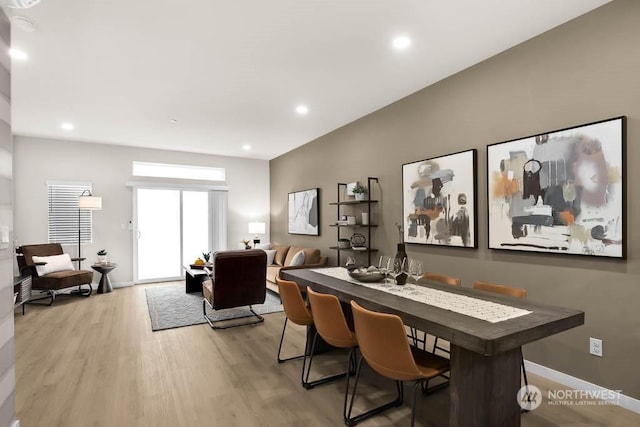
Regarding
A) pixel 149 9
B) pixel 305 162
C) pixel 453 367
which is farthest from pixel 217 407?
pixel 305 162

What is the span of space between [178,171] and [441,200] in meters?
→ 5.82

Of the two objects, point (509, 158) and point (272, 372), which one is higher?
point (509, 158)

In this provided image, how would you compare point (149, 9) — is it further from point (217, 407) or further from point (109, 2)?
point (217, 407)

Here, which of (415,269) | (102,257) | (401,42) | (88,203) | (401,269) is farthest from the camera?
(102,257)

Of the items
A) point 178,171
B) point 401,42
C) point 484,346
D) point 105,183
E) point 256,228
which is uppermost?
point 401,42

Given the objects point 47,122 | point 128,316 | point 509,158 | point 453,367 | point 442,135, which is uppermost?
point 47,122

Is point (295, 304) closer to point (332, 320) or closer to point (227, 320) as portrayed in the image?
point (332, 320)

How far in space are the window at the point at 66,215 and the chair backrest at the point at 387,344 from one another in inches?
251

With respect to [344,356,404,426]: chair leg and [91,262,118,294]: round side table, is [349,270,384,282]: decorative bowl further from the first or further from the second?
[91,262,118,294]: round side table

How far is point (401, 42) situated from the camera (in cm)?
289

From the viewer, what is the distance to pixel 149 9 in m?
2.45

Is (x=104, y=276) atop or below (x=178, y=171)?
below

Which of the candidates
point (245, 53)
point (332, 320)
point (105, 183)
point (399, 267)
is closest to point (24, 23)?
point (245, 53)

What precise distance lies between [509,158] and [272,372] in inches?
110
